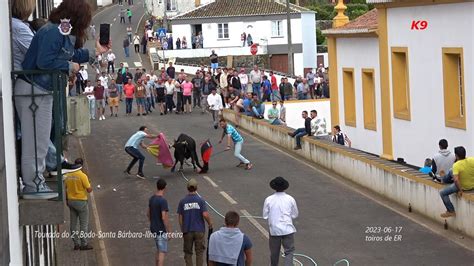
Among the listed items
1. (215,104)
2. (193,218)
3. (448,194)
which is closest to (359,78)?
(215,104)

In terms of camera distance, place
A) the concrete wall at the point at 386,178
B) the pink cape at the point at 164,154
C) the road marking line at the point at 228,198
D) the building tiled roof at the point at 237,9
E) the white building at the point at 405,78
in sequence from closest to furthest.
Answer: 1. the concrete wall at the point at 386,178
2. the road marking line at the point at 228,198
3. the white building at the point at 405,78
4. the pink cape at the point at 164,154
5. the building tiled roof at the point at 237,9

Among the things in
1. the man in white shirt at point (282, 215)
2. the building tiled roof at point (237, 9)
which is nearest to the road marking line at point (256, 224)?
the man in white shirt at point (282, 215)

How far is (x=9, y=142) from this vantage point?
8312 mm

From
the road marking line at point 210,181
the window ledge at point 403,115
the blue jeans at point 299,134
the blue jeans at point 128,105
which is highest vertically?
the blue jeans at point 128,105

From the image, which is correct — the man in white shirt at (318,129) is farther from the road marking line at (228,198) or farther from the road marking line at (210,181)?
the road marking line at (228,198)

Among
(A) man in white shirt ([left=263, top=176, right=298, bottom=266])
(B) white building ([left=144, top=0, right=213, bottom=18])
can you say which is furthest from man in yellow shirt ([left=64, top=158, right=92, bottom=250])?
(B) white building ([left=144, top=0, right=213, bottom=18])

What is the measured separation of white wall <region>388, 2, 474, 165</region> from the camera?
83.3 ft

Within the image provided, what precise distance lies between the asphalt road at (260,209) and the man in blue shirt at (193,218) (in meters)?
1.97

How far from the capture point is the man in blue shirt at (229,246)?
13594 mm

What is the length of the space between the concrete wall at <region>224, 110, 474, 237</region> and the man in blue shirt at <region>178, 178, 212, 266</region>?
552 centimetres

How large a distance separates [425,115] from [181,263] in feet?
39.4

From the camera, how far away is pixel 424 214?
21.4m

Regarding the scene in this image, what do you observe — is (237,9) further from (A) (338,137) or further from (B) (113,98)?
(A) (338,137)

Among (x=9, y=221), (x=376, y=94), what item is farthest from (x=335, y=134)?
(x=9, y=221)
